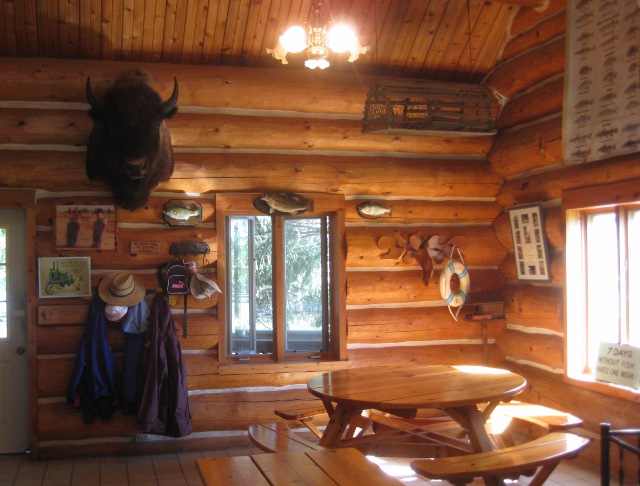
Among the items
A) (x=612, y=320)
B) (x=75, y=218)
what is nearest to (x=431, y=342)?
(x=612, y=320)

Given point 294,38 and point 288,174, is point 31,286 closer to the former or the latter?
point 288,174

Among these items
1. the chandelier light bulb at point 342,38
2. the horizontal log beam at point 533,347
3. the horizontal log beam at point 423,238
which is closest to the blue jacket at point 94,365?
the horizontal log beam at point 423,238

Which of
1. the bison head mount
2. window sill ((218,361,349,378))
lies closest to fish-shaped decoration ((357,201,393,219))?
window sill ((218,361,349,378))

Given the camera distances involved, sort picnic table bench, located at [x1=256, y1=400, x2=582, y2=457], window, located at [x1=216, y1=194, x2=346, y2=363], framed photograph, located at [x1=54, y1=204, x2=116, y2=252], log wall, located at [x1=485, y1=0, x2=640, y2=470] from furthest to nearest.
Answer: window, located at [x1=216, y1=194, x2=346, y2=363] < framed photograph, located at [x1=54, y1=204, x2=116, y2=252] < log wall, located at [x1=485, y1=0, x2=640, y2=470] < picnic table bench, located at [x1=256, y1=400, x2=582, y2=457]

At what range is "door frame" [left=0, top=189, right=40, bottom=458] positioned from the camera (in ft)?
20.1

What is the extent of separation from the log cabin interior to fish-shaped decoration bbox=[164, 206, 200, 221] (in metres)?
0.14

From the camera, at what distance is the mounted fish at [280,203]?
6605mm

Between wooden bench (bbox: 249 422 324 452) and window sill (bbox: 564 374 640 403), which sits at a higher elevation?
window sill (bbox: 564 374 640 403)

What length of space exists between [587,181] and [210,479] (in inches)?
158

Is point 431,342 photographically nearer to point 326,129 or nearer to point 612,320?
point 612,320

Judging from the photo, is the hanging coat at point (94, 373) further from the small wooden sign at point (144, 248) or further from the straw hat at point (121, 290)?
the small wooden sign at point (144, 248)

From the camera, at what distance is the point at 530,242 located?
261 inches

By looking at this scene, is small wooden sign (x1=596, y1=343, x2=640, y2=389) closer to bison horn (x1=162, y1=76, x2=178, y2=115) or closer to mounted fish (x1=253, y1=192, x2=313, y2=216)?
mounted fish (x1=253, y1=192, x2=313, y2=216)

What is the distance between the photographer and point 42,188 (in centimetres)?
624
